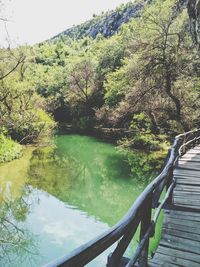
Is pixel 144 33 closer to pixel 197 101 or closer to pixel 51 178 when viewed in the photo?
pixel 197 101

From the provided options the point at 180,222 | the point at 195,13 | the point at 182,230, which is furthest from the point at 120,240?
the point at 195,13

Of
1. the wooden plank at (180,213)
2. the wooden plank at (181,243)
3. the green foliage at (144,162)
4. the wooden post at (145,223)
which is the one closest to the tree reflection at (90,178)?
the green foliage at (144,162)

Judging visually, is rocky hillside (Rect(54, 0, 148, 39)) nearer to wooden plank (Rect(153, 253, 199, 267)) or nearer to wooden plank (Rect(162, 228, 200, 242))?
wooden plank (Rect(162, 228, 200, 242))

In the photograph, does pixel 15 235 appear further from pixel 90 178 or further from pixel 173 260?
pixel 173 260

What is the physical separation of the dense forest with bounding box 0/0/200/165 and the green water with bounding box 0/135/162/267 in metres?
2.52

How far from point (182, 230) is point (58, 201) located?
1247 cm

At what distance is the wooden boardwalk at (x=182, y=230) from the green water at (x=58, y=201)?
2.97 metres

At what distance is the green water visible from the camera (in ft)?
38.7

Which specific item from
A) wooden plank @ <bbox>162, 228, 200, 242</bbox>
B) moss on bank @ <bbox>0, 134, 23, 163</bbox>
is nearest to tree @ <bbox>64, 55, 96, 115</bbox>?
moss on bank @ <bbox>0, 134, 23, 163</bbox>

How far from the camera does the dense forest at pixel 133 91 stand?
18.7m

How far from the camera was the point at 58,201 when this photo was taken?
17094 mm

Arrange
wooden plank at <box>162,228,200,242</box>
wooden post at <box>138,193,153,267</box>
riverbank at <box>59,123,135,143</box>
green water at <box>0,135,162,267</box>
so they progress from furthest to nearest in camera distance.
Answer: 1. riverbank at <box>59,123,135,143</box>
2. green water at <box>0,135,162,267</box>
3. wooden plank at <box>162,228,200,242</box>
4. wooden post at <box>138,193,153,267</box>

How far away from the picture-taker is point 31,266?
10492 mm

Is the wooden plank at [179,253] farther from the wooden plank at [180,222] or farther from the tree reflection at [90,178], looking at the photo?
the tree reflection at [90,178]
